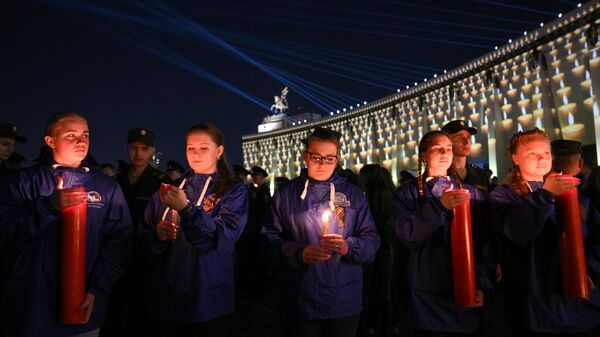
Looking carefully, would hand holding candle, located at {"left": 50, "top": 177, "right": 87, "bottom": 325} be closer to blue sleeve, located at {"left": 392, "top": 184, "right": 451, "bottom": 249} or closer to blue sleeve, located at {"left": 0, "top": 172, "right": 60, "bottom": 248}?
blue sleeve, located at {"left": 0, "top": 172, "right": 60, "bottom": 248}

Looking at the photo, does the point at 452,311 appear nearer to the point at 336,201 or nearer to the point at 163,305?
the point at 336,201

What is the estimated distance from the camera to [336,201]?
242 centimetres

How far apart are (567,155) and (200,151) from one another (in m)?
3.07

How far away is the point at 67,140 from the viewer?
221 cm

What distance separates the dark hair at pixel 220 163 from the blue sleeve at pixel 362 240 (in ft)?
3.06

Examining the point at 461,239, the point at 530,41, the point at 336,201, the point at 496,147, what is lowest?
the point at 461,239

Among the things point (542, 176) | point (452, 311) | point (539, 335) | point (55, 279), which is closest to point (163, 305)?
point (55, 279)

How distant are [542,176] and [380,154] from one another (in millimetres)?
43504

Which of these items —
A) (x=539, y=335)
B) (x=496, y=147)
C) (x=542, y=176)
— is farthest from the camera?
(x=496, y=147)

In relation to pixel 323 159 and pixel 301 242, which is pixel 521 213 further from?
pixel 301 242

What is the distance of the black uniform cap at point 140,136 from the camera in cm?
374

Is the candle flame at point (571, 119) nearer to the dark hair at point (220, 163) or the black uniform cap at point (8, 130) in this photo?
the dark hair at point (220, 163)

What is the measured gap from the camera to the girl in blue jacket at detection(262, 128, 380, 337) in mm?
2227

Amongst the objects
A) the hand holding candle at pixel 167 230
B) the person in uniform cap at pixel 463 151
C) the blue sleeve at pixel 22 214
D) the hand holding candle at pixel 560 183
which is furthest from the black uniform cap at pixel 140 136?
the hand holding candle at pixel 560 183
